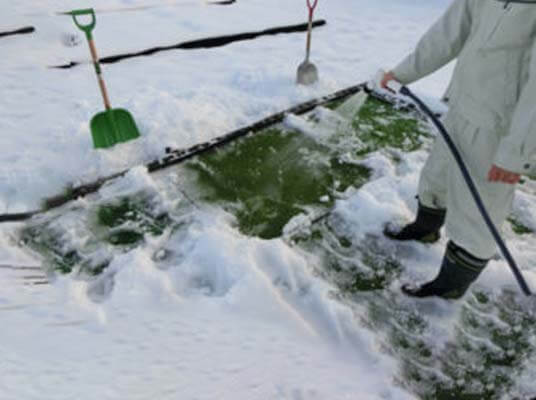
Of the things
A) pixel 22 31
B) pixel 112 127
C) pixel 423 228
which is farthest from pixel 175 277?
pixel 22 31

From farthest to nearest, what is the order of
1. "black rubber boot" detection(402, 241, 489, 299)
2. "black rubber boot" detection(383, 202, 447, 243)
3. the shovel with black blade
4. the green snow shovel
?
the shovel with black blade < the green snow shovel < "black rubber boot" detection(383, 202, 447, 243) < "black rubber boot" detection(402, 241, 489, 299)

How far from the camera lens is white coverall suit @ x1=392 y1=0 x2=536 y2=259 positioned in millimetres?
1690

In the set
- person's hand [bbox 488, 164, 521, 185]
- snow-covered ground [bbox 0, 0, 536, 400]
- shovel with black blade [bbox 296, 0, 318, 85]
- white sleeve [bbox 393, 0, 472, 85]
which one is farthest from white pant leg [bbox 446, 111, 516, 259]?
shovel with black blade [bbox 296, 0, 318, 85]

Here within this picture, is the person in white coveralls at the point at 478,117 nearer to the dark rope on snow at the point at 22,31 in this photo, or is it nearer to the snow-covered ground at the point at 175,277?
the snow-covered ground at the point at 175,277

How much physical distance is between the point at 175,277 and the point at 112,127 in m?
1.48

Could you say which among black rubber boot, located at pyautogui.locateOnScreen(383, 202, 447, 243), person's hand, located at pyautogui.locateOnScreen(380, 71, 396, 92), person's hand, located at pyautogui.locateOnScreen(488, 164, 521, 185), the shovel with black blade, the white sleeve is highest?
the white sleeve

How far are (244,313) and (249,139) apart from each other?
1.83 metres

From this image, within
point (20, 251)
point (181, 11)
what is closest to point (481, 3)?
point (20, 251)

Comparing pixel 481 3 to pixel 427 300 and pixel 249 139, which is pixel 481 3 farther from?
pixel 249 139

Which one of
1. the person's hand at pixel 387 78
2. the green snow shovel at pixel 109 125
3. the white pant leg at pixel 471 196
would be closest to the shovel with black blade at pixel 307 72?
the green snow shovel at pixel 109 125

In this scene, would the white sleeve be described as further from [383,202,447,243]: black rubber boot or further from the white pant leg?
[383,202,447,243]: black rubber boot

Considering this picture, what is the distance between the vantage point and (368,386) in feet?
6.77

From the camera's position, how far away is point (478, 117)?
1952mm


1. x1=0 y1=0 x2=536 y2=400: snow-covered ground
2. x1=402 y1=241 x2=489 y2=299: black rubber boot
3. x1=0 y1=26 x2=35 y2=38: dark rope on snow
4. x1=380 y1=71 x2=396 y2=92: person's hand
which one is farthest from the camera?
x1=0 y1=26 x2=35 y2=38: dark rope on snow
